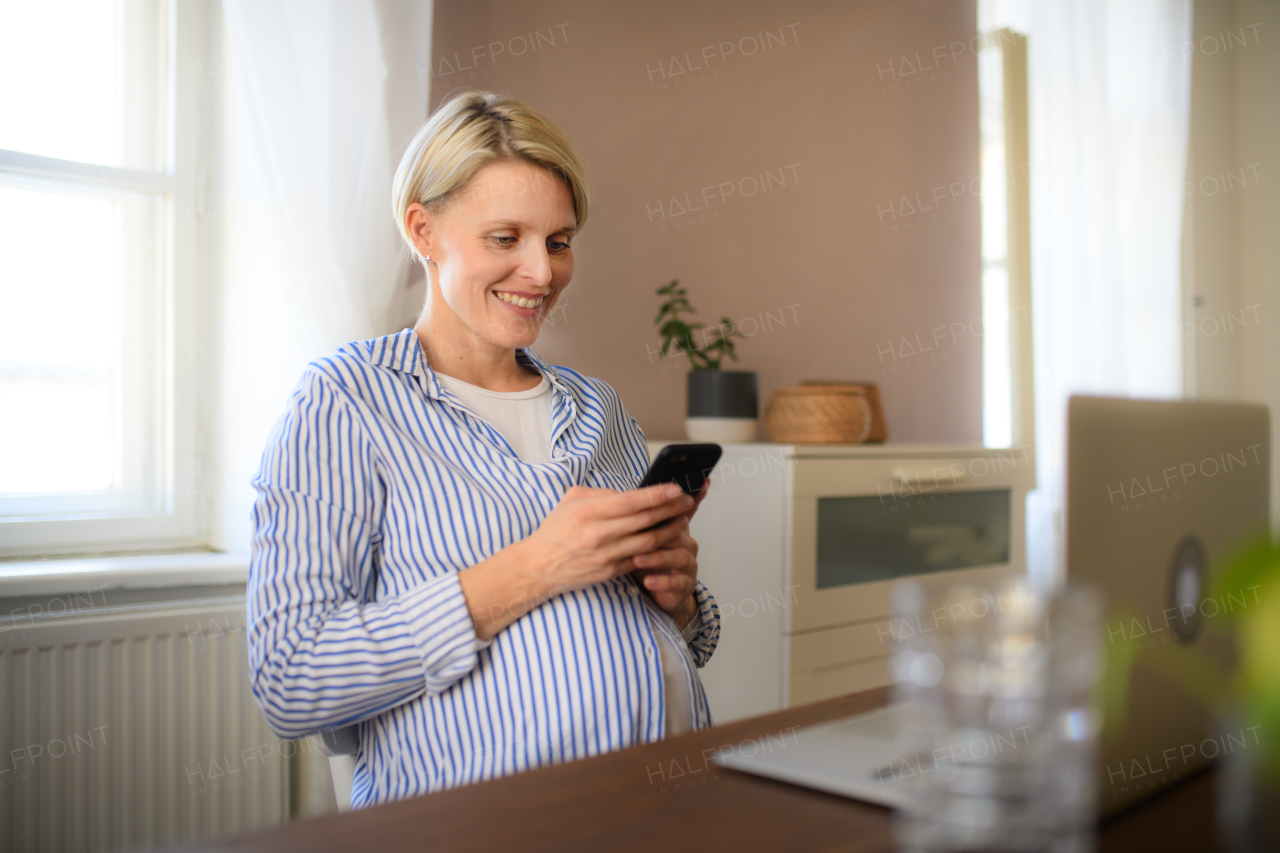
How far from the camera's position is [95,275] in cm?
189

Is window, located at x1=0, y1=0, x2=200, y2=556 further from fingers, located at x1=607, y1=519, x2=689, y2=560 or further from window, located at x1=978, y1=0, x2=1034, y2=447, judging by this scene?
window, located at x1=978, y1=0, x2=1034, y2=447

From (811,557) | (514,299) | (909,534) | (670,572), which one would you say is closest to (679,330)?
(811,557)

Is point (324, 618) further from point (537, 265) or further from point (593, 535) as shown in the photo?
point (537, 265)

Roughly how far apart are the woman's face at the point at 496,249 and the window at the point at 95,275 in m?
0.91

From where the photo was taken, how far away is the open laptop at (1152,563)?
0.57m

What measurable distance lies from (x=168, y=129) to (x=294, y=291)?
0.51m

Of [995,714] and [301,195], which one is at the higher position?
[301,195]

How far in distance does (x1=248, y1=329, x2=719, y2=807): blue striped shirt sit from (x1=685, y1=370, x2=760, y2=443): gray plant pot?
1137 mm

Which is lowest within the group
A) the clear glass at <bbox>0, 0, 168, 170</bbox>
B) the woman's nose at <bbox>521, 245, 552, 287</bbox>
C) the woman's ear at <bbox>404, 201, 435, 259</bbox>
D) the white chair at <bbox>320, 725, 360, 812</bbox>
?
the white chair at <bbox>320, 725, 360, 812</bbox>

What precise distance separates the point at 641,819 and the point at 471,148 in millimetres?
941

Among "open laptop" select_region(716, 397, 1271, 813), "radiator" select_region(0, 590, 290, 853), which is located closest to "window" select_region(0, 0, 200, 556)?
"radiator" select_region(0, 590, 290, 853)

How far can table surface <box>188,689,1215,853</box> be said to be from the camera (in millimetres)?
579

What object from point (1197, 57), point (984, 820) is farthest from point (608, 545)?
point (1197, 57)

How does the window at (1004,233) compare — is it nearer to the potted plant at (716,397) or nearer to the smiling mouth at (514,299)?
the potted plant at (716,397)
